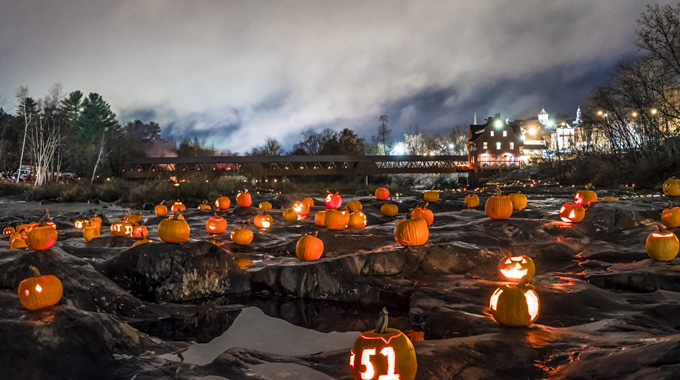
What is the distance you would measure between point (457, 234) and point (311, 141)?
9872cm

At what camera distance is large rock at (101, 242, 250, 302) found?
7488mm

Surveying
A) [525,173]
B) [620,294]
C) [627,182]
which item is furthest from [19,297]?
[525,173]

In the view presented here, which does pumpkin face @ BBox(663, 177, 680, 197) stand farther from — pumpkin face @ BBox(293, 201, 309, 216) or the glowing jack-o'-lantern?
the glowing jack-o'-lantern

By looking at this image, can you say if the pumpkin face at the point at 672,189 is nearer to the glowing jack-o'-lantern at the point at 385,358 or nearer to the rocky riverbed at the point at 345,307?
the rocky riverbed at the point at 345,307

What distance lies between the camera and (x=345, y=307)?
7.28 m

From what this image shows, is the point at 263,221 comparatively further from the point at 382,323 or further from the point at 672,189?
the point at 672,189

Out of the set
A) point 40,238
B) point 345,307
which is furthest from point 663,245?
point 40,238

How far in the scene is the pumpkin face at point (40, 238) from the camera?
679cm

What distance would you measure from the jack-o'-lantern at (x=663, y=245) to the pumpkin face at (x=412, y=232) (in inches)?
167

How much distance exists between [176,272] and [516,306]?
5.68 meters

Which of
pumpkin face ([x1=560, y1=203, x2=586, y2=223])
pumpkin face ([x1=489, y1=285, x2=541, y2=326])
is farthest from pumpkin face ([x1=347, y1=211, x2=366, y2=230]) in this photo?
pumpkin face ([x1=489, y1=285, x2=541, y2=326])

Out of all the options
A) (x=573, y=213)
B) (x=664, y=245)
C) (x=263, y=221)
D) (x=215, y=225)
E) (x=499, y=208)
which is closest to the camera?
(x=664, y=245)

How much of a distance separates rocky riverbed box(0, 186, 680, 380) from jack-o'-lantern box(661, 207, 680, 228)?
0.45m

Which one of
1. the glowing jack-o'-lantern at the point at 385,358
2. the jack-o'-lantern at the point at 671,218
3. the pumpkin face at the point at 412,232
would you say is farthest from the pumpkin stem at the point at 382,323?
the jack-o'-lantern at the point at 671,218
